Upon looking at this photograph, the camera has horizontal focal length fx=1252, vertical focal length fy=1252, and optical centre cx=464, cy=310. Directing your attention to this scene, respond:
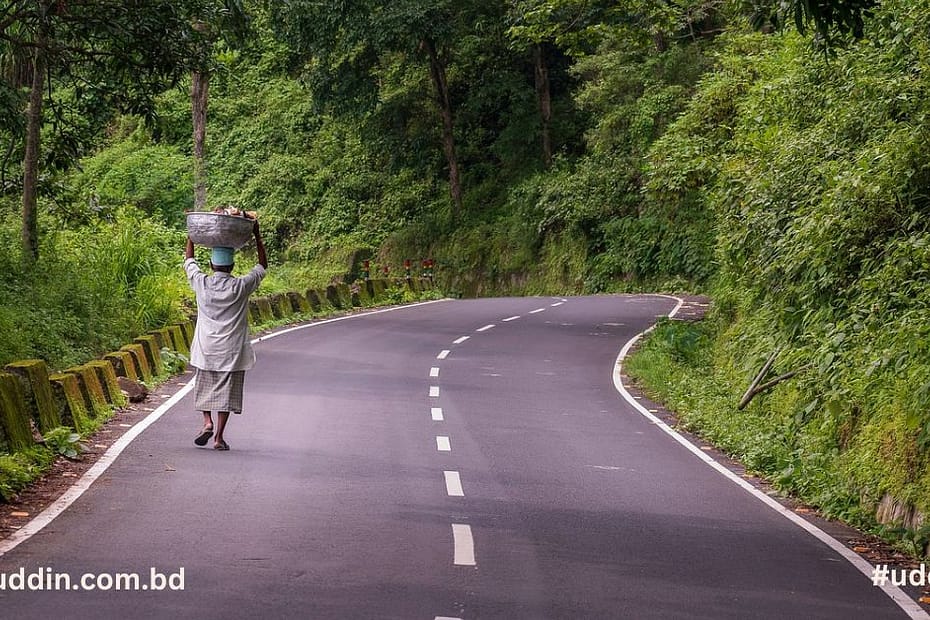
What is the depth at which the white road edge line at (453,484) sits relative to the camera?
10.7 metres

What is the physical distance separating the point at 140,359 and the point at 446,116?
3280 cm

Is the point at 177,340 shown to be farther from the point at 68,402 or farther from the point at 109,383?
the point at 68,402

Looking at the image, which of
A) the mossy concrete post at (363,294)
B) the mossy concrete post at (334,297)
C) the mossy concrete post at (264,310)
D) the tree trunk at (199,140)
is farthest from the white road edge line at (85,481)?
the mossy concrete post at (363,294)

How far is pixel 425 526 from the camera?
922 cm

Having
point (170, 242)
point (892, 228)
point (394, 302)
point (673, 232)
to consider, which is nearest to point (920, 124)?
point (892, 228)

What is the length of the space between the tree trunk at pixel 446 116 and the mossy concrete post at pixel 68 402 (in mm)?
34230

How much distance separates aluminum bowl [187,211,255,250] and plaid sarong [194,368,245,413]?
4.26ft

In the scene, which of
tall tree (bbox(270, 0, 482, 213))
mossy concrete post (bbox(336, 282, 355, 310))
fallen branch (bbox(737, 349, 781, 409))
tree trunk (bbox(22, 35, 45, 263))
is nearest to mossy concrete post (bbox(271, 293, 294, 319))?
mossy concrete post (bbox(336, 282, 355, 310))

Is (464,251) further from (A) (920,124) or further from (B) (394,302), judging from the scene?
(A) (920,124)

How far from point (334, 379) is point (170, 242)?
11.9 meters

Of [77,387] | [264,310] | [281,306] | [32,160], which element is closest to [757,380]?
[77,387]

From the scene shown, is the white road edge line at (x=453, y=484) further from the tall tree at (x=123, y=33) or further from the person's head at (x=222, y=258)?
the tall tree at (x=123, y=33)

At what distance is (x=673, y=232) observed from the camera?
44219 millimetres

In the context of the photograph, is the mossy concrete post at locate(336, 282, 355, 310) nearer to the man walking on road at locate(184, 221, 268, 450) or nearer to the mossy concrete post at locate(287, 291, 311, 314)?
the mossy concrete post at locate(287, 291, 311, 314)
